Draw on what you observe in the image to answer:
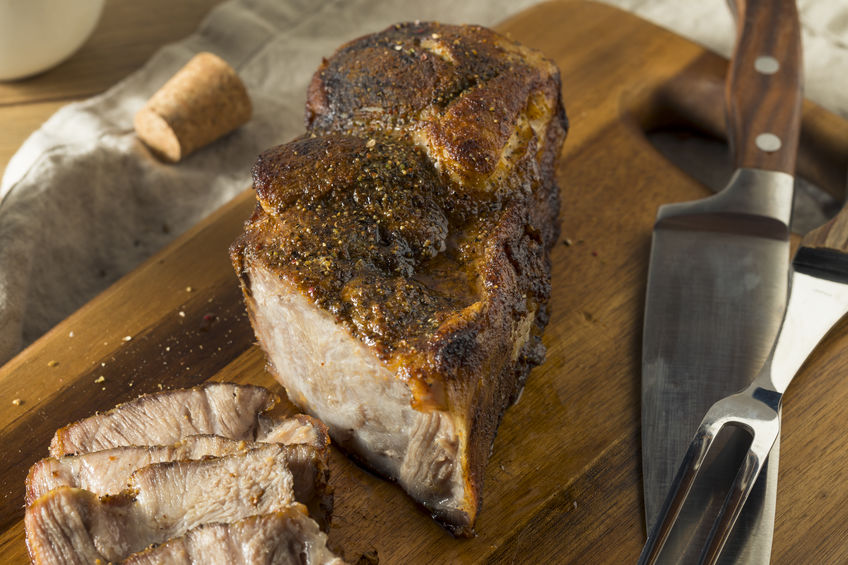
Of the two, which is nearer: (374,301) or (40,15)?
(374,301)

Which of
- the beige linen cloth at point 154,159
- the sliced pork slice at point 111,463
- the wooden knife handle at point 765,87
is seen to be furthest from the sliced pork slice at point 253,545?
the wooden knife handle at point 765,87

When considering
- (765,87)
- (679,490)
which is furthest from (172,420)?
(765,87)

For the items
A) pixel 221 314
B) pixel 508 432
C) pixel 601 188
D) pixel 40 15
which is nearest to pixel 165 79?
pixel 40 15

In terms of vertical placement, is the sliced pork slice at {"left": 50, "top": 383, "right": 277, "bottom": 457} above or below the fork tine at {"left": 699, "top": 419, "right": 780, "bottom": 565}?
above

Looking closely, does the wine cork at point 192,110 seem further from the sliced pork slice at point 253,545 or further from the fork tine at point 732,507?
the fork tine at point 732,507

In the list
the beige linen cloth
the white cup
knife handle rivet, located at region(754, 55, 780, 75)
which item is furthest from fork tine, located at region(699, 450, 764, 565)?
the white cup

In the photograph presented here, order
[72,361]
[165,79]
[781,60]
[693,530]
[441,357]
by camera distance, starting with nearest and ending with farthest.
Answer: [441,357] → [693,530] → [72,361] → [781,60] → [165,79]

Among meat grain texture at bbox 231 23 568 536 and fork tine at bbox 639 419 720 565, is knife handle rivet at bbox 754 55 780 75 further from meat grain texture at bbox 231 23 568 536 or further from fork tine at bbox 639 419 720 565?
fork tine at bbox 639 419 720 565

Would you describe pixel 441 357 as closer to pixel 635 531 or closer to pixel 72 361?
pixel 635 531

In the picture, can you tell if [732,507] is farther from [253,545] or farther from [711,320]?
[253,545]
